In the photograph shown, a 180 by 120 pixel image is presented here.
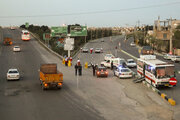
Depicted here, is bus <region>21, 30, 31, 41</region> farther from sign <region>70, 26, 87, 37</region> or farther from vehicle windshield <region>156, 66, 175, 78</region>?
vehicle windshield <region>156, 66, 175, 78</region>

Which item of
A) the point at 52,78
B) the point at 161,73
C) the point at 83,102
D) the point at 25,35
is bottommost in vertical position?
the point at 83,102

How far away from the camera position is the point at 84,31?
5928 centimetres

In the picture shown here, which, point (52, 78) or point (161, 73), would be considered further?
point (161, 73)

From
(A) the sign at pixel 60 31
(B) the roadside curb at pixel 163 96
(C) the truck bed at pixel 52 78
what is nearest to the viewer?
(B) the roadside curb at pixel 163 96

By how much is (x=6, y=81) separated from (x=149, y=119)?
1920 centimetres

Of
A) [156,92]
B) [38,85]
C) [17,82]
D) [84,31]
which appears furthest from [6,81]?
[84,31]

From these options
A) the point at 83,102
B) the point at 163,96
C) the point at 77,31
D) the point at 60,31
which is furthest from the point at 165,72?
the point at 60,31

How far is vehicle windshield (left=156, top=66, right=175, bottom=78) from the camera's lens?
24.6 m

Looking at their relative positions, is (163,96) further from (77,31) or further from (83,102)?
(77,31)

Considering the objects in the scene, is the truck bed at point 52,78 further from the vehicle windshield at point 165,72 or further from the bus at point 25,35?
Answer: the bus at point 25,35

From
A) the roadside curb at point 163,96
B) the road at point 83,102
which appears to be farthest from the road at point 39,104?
the roadside curb at point 163,96

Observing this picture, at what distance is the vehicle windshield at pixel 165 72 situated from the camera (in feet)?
80.7

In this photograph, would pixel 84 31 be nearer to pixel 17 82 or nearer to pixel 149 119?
pixel 17 82

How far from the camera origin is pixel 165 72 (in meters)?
24.7
